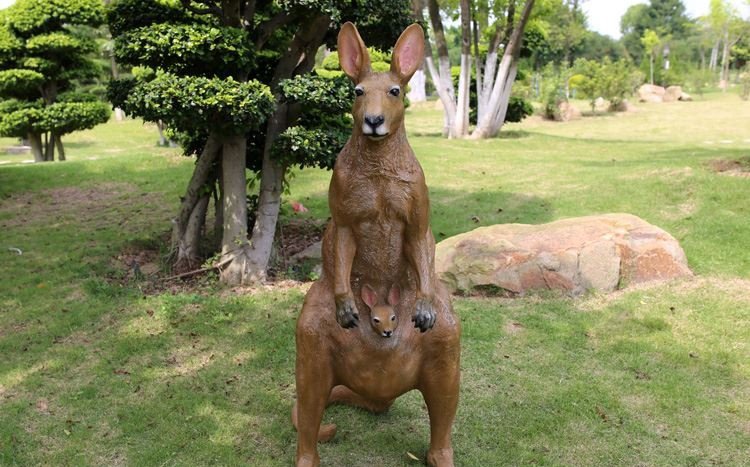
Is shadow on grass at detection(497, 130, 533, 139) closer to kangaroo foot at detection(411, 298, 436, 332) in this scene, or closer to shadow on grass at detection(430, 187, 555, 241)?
shadow on grass at detection(430, 187, 555, 241)

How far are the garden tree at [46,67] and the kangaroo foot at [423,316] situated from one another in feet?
42.0

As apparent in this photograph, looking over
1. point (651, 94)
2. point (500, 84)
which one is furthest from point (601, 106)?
point (500, 84)

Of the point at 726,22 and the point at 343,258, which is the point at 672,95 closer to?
the point at 726,22

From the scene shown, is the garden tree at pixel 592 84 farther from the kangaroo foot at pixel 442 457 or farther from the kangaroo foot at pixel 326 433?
the kangaroo foot at pixel 442 457

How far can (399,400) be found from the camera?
5168mm

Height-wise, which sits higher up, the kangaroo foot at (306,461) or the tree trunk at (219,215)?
the tree trunk at (219,215)

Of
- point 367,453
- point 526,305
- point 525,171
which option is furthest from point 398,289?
point 525,171

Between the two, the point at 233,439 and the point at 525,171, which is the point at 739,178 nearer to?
the point at 525,171

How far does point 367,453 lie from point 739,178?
9540 millimetres

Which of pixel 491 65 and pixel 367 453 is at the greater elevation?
pixel 491 65

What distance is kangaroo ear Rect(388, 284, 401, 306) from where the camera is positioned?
12.2ft

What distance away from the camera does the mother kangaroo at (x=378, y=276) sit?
3508 mm

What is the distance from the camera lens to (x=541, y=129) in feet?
79.8

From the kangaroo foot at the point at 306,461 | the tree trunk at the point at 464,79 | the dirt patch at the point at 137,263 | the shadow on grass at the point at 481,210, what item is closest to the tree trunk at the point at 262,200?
the dirt patch at the point at 137,263
